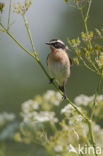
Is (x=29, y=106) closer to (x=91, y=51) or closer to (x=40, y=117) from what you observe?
(x=40, y=117)

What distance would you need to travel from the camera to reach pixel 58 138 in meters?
3.90

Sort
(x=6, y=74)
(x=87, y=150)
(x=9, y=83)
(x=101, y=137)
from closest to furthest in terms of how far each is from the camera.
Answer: (x=87, y=150) → (x=101, y=137) → (x=9, y=83) → (x=6, y=74)

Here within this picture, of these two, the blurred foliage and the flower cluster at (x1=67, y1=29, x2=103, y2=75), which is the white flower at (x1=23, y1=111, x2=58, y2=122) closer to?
the blurred foliage

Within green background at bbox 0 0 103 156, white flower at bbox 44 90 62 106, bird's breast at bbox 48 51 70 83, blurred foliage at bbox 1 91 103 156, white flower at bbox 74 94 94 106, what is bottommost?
blurred foliage at bbox 1 91 103 156

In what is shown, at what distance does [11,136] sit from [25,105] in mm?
481

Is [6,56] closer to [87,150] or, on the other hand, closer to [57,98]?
[57,98]

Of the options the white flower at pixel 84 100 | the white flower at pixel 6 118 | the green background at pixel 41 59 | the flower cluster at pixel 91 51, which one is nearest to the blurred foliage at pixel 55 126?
the white flower at pixel 84 100

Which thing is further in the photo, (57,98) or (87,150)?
(57,98)

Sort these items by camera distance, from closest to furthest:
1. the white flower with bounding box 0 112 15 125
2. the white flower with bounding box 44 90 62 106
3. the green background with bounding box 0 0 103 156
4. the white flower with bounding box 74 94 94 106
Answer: the white flower with bounding box 74 94 94 106
the white flower with bounding box 44 90 62 106
the white flower with bounding box 0 112 15 125
the green background with bounding box 0 0 103 156

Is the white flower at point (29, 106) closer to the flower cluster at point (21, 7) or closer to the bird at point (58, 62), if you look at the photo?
the bird at point (58, 62)

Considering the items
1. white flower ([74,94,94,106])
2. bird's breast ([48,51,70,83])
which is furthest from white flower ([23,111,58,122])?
bird's breast ([48,51,70,83])

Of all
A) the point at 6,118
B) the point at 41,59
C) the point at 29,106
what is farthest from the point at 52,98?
the point at 41,59

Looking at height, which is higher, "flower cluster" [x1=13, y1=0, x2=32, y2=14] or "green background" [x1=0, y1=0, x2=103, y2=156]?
"green background" [x1=0, y1=0, x2=103, y2=156]

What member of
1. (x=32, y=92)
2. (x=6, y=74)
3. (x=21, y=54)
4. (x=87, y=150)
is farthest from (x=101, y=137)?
(x=21, y=54)
